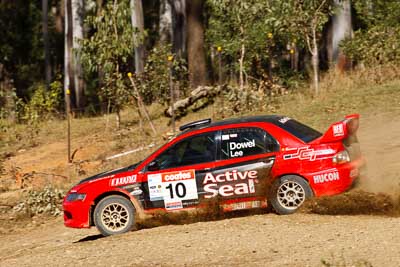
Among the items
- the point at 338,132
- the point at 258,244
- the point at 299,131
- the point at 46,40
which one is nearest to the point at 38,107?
the point at 299,131

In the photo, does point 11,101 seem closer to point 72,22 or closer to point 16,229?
point 72,22

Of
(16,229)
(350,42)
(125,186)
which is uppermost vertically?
(350,42)

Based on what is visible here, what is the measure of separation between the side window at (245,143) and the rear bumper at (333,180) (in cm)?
75

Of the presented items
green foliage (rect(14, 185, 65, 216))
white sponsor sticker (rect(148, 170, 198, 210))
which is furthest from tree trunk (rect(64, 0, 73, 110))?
white sponsor sticker (rect(148, 170, 198, 210))

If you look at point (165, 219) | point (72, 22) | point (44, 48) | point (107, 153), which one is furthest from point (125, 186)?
point (44, 48)

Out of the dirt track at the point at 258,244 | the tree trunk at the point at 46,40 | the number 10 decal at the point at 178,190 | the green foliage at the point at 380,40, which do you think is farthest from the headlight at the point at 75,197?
the tree trunk at the point at 46,40

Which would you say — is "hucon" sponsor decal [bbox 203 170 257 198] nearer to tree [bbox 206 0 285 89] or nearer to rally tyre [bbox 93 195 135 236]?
rally tyre [bbox 93 195 135 236]

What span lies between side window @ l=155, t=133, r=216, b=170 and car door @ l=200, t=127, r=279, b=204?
0.16 metres

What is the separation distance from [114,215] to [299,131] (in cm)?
293

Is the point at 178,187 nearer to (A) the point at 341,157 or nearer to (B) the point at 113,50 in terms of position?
(A) the point at 341,157

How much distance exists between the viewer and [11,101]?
29.8 meters

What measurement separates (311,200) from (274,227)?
0.77 m

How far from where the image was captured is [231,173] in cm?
1210

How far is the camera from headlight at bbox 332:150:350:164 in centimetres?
1170
